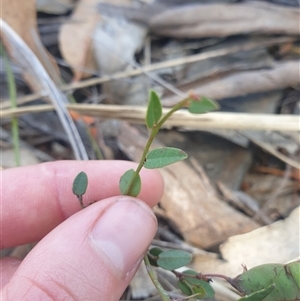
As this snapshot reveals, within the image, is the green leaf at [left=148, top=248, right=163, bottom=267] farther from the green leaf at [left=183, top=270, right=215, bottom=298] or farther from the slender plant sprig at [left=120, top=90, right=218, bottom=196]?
the slender plant sprig at [left=120, top=90, right=218, bottom=196]

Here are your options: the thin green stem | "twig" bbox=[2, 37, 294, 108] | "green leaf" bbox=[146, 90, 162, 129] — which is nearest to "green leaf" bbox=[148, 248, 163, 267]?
"green leaf" bbox=[146, 90, 162, 129]

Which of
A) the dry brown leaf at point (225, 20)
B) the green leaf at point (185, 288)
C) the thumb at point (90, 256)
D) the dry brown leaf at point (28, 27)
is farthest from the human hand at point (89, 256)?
the dry brown leaf at point (225, 20)

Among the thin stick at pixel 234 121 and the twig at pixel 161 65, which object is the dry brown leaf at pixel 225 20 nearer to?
the twig at pixel 161 65

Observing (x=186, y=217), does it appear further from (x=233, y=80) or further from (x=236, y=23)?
(x=236, y=23)

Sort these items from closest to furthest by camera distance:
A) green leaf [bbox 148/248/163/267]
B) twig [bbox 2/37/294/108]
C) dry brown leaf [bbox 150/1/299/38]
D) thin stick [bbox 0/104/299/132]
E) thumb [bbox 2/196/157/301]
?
thumb [bbox 2/196/157/301] < green leaf [bbox 148/248/163/267] < thin stick [bbox 0/104/299/132] < twig [bbox 2/37/294/108] < dry brown leaf [bbox 150/1/299/38]

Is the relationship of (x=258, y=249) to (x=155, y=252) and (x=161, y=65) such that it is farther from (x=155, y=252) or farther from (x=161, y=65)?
(x=161, y=65)

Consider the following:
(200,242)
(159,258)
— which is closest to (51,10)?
(200,242)
